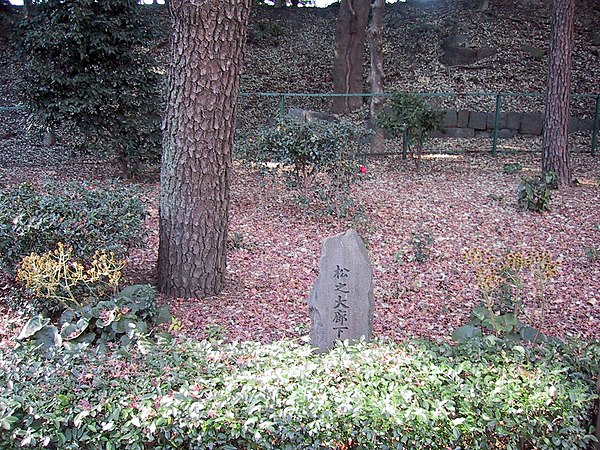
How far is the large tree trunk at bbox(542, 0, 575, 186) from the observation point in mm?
8266

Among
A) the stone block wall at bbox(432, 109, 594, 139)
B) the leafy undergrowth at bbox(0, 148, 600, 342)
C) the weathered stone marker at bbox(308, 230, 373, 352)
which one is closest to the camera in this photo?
the weathered stone marker at bbox(308, 230, 373, 352)

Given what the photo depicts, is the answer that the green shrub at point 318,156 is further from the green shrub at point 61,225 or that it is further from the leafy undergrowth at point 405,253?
the green shrub at point 61,225

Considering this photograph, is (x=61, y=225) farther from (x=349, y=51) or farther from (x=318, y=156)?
(x=349, y=51)

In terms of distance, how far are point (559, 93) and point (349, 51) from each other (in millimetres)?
6222

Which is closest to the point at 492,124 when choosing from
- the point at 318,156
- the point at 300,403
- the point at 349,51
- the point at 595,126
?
the point at 595,126

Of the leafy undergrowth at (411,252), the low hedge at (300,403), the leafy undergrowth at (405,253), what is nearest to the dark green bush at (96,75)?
the leafy undergrowth at (405,253)

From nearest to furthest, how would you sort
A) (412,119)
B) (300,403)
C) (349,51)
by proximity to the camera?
(300,403), (412,119), (349,51)

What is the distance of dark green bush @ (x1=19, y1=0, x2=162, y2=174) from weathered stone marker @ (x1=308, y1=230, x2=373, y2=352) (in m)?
6.09

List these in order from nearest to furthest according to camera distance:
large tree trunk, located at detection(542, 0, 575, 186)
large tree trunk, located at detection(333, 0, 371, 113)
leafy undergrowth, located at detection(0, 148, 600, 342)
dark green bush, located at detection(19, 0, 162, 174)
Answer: leafy undergrowth, located at detection(0, 148, 600, 342)
dark green bush, located at detection(19, 0, 162, 174)
large tree trunk, located at detection(542, 0, 575, 186)
large tree trunk, located at detection(333, 0, 371, 113)

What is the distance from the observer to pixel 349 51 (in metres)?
13.7

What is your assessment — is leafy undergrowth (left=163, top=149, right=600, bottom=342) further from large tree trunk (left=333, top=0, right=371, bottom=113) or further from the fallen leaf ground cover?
large tree trunk (left=333, top=0, right=371, bottom=113)

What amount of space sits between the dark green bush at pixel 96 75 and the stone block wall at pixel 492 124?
6.85 meters

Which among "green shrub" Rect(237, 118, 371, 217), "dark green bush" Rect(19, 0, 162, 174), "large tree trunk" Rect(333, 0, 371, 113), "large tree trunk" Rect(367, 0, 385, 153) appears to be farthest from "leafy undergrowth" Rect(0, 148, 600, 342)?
"large tree trunk" Rect(333, 0, 371, 113)

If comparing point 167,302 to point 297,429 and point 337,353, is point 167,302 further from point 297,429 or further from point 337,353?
point 297,429
